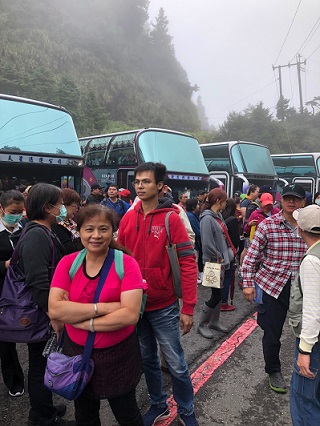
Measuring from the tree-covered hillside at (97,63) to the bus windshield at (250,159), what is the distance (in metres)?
20.4

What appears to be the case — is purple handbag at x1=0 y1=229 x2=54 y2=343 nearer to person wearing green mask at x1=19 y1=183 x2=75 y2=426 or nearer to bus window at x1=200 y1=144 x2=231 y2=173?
person wearing green mask at x1=19 y1=183 x2=75 y2=426

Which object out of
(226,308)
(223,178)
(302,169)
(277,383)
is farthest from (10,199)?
(302,169)

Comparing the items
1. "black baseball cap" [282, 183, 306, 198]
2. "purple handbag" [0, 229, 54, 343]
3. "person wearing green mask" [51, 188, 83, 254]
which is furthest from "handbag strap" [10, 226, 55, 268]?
"black baseball cap" [282, 183, 306, 198]

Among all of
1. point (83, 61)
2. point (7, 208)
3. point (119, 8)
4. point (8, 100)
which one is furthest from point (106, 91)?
point (7, 208)

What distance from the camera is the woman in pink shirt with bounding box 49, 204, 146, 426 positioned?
153cm

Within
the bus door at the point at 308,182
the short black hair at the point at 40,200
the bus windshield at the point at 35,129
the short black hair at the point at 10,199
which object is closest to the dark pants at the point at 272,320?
the short black hair at the point at 40,200

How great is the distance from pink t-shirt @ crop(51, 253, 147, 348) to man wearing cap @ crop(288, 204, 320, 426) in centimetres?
88

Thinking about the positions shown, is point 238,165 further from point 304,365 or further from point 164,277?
point 304,365

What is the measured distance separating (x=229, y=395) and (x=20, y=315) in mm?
1780

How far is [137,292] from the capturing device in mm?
1559

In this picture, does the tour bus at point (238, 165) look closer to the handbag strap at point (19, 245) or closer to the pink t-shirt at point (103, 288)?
the handbag strap at point (19, 245)

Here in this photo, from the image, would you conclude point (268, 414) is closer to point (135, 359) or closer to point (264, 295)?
point (264, 295)

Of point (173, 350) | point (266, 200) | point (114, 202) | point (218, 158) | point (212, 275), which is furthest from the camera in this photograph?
point (218, 158)

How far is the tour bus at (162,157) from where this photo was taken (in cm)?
808
